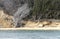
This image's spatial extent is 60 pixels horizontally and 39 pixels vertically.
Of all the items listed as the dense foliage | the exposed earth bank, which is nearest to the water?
the exposed earth bank

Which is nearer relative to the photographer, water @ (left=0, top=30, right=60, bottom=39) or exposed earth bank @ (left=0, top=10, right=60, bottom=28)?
water @ (left=0, top=30, right=60, bottom=39)

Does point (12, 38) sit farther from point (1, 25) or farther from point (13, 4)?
point (13, 4)

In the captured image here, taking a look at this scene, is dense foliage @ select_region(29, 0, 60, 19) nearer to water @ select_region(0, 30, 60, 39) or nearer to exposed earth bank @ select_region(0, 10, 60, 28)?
exposed earth bank @ select_region(0, 10, 60, 28)

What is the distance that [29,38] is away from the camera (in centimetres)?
752

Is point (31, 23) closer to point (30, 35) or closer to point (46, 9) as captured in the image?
point (46, 9)

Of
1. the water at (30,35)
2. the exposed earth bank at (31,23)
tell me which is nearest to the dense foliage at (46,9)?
the exposed earth bank at (31,23)

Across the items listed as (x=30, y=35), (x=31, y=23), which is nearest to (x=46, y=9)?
(x=31, y=23)

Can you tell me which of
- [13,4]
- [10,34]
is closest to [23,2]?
[13,4]

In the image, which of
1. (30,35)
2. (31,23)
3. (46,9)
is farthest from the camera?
(46,9)

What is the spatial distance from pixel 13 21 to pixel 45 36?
249 cm

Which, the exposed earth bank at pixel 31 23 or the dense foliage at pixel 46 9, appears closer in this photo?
the exposed earth bank at pixel 31 23

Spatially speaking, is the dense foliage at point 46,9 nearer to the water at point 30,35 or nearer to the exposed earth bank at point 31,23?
the exposed earth bank at point 31,23

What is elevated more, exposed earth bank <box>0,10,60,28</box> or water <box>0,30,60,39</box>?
exposed earth bank <box>0,10,60,28</box>

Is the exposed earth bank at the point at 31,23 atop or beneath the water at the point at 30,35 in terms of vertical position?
atop
